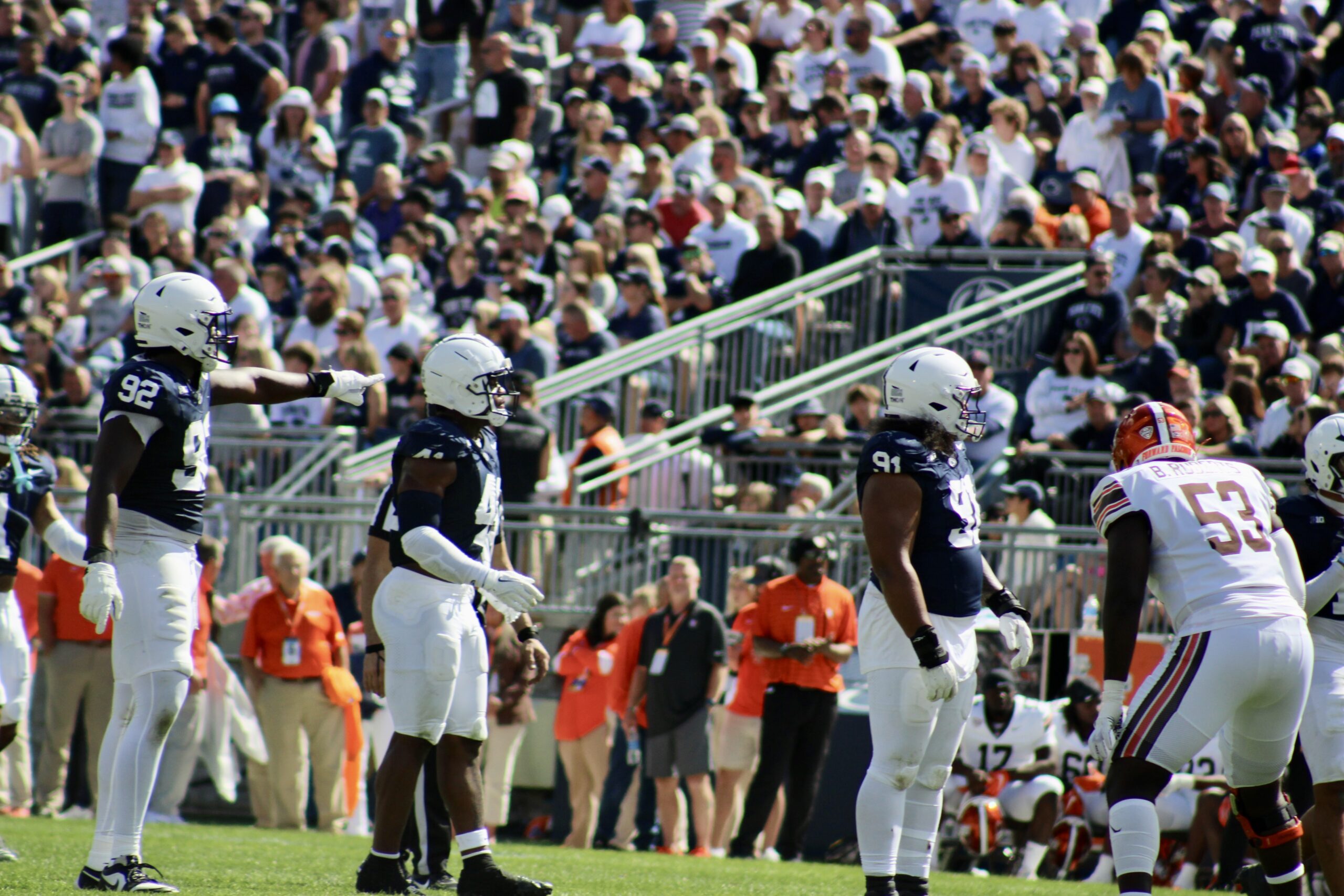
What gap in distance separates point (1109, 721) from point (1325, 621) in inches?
59.4

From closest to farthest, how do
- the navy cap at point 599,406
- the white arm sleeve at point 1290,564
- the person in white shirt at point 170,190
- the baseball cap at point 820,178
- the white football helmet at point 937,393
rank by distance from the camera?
the white arm sleeve at point 1290,564 < the white football helmet at point 937,393 < the navy cap at point 599,406 < the baseball cap at point 820,178 < the person in white shirt at point 170,190

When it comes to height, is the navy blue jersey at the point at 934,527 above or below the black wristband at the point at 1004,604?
above

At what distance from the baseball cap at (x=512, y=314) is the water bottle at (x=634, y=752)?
430 centimetres

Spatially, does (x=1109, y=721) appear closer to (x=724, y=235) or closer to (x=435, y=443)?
(x=435, y=443)

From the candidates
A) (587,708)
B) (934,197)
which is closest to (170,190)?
(934,197)

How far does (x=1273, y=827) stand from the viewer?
21.3 feet

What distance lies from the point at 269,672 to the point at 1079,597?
5418mm

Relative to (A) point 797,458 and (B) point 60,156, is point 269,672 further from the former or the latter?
(B) point 60,156

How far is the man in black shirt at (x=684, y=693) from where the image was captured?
11844mm

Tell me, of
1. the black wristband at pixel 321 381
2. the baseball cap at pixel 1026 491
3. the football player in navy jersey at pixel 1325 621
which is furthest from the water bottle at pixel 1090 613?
the black wristband at pixel 321 381

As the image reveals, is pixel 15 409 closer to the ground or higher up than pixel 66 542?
higher up

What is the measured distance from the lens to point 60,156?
19203 millimetres

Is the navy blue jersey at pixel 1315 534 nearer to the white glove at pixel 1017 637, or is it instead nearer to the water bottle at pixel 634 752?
the white glove at pixel 1017 637

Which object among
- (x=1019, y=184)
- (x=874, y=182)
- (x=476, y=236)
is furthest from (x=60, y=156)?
(x=1019, y=184)
